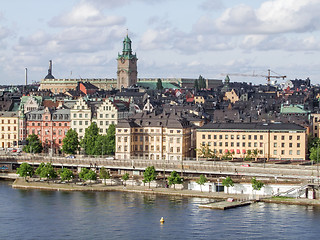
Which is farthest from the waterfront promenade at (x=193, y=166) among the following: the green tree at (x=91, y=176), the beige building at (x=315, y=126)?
the beige building at (x=315, y=126)

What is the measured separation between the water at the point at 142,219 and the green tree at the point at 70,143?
1196 inches

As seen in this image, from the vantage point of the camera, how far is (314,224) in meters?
75.8

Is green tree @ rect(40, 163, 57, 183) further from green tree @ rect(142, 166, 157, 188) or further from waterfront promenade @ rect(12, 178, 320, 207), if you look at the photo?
green tree @ rect(142, 166, 157, 188)

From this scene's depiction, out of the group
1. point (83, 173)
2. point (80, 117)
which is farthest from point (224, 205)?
point (80, 117)

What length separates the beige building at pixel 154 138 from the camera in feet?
380

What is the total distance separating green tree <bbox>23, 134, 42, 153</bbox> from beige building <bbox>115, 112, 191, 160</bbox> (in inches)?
622

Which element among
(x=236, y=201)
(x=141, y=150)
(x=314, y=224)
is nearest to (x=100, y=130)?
(x=141, y=150)

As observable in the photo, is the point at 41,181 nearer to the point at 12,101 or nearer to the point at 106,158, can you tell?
the point at 106,158

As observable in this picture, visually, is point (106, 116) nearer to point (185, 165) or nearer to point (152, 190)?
point (185, 165)

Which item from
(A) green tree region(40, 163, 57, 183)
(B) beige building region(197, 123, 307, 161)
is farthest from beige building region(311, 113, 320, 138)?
(A) green tree region(40, 163, 57, 183)

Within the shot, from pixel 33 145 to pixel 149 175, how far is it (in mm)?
34016

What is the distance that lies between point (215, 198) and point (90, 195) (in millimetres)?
13847

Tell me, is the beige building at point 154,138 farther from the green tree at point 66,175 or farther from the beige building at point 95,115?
the green tree at point 66,175

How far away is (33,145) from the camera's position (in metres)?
126
